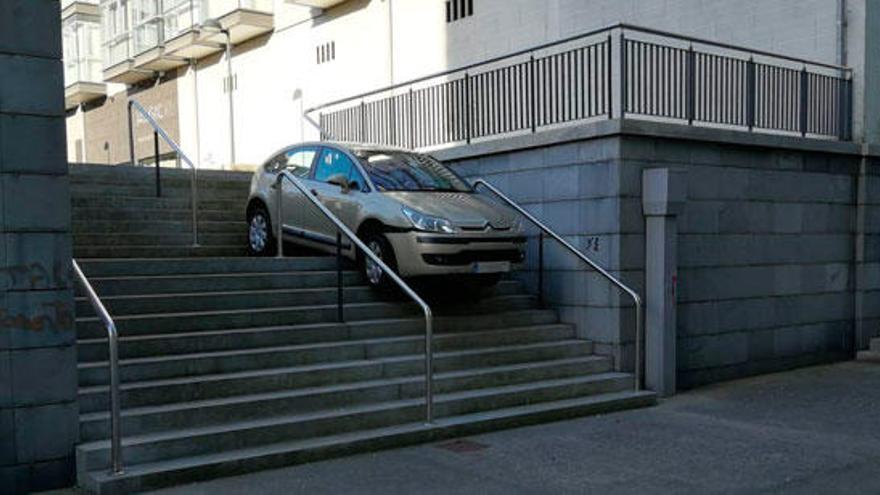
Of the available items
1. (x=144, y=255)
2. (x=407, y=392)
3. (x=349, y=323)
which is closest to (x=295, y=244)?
(x=144, y=255)

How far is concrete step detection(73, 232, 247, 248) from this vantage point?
9055mm

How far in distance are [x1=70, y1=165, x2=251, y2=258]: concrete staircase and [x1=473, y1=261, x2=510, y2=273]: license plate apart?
356cm

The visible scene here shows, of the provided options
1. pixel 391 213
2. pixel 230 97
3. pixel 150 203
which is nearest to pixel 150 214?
pixel 150 203

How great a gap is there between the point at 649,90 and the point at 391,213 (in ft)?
10.8

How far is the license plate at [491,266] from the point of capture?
317 inches

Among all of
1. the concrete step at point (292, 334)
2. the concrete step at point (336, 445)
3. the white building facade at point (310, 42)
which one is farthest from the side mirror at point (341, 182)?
the white building facade at point (310, 42)

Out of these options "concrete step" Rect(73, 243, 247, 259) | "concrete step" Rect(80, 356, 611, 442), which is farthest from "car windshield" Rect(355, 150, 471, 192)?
"concrete step" Rect(73, 243, 247, 259)

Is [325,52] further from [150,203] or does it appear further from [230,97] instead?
[150,203]

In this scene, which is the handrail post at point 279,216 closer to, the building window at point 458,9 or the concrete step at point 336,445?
the concrete step at point 336,445

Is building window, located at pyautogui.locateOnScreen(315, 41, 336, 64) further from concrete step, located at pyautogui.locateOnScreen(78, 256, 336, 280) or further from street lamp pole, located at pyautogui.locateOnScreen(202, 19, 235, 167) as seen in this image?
concrete step, located at pyautogui.locateOnScreen(78, 256, 336, 280)

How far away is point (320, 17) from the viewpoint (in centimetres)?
1861

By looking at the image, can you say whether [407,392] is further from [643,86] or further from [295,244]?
[643,86]

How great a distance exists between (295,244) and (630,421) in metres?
4.46

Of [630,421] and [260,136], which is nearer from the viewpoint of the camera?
[630,421]
